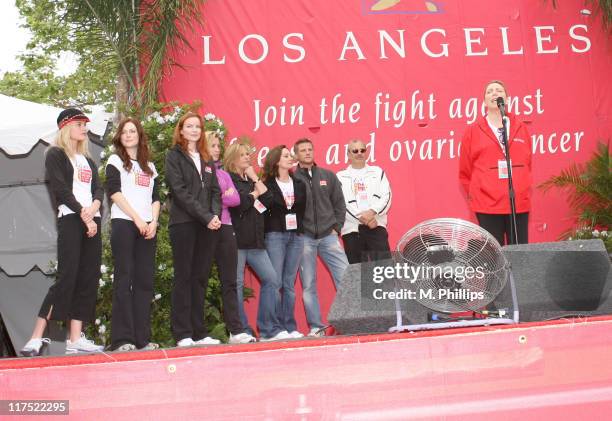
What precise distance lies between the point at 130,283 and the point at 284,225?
1.61 metres

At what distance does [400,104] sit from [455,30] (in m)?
0.92

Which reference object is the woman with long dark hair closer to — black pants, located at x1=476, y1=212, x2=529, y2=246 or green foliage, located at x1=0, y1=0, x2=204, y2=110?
green foliage, located at x1=0, y1=0, x2=204, y2=110

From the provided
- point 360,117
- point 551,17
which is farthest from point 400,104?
point 551,17

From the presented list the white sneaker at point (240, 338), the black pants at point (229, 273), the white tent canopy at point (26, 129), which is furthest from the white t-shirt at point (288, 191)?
the white tent canopy at point (26, 129)

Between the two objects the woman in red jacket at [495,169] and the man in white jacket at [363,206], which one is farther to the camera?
the man in white jacket at [363,206]

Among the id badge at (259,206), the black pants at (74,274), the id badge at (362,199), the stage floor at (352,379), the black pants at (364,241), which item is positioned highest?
the id badge at (362,199)

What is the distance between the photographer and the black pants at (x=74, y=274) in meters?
4.84

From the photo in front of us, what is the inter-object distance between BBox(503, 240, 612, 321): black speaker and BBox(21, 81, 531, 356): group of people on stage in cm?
150

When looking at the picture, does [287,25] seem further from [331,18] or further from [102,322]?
[102,322]

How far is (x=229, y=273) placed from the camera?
5.73 metres

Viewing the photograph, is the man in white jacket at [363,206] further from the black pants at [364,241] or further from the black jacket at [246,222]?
the black jacket at [246,222]

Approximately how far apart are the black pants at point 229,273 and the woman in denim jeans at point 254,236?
1.18ft

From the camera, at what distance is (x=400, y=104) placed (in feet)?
25.1

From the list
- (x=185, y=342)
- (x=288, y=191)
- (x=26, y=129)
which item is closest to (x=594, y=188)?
(x=288, y=191)
